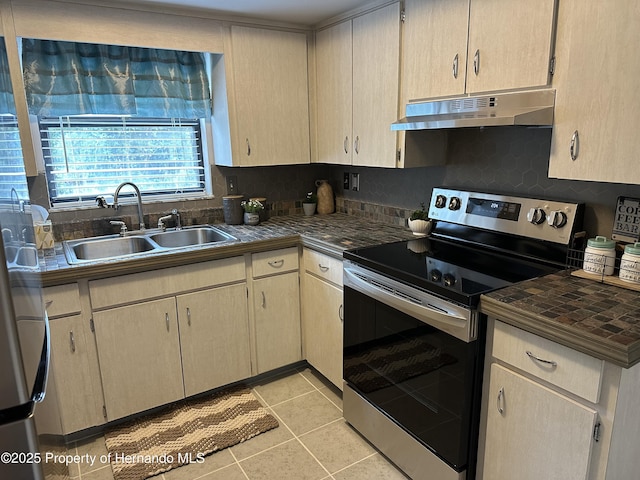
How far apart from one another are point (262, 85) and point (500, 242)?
174cm

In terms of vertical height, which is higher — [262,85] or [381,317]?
[262,85]

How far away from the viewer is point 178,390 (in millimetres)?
2410

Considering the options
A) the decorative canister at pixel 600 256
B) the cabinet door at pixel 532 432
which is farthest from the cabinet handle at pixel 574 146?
the cabinet door at pixel 532 432

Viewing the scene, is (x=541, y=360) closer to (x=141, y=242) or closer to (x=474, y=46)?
(x=474, y=46)

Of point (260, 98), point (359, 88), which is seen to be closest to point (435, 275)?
point (359, 88)

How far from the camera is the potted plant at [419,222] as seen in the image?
2.44 m

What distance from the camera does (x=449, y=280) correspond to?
170 centimetres

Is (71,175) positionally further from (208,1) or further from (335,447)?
(335,447)

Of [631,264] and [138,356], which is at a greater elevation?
[631,264]

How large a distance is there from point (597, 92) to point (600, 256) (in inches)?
23.8

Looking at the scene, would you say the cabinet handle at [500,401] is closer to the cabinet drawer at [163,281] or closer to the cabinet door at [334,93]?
the cabinet drawer at [163,281]

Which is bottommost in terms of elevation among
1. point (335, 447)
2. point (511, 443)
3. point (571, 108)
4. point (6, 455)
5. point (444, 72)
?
point (335, 447)

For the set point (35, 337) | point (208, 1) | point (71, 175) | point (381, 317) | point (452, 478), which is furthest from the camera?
point (71, 175)

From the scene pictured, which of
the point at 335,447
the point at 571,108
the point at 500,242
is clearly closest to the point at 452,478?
the point at 335,447
